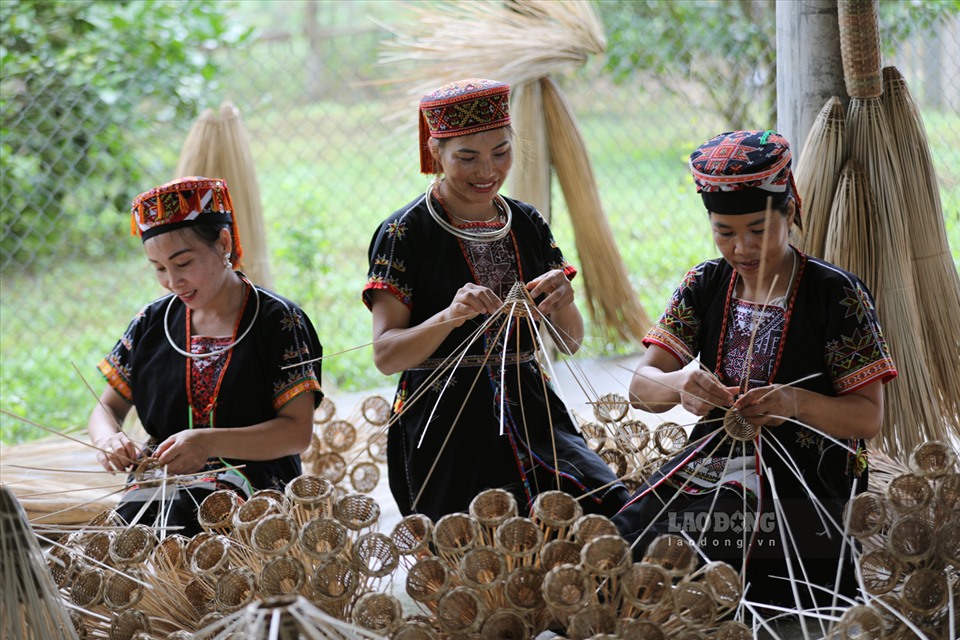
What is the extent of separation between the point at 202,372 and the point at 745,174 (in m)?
1.25

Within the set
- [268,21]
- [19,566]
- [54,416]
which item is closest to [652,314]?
[54,416]

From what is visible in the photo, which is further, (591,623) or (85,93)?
(85,93)

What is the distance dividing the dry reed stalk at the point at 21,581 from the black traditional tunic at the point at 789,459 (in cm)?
107

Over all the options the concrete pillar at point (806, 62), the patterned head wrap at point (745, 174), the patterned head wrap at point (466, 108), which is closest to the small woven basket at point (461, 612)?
the patterned head wrap at point (745, 174)

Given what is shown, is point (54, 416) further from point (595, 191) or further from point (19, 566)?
point (19, 566)

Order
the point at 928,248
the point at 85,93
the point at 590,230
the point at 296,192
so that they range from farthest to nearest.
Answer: the point at 296,192 → the point at 85,93 → the point at 590,230 → the point at 928,248

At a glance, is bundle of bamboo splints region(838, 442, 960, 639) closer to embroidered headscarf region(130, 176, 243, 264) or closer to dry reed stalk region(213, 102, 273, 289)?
embroidered headscarf region(130, 176, 243, 264)

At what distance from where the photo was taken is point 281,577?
1.67 metres

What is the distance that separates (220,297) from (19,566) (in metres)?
0.94

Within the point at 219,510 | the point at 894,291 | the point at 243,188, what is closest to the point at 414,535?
the point at 219,510

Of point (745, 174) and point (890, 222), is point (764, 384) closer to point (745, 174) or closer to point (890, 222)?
point (745, 174)

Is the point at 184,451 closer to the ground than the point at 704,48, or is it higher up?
closer to the ground

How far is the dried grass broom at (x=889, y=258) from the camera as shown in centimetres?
256

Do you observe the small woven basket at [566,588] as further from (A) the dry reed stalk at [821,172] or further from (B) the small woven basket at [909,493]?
(A) the dry reed stalk at [821,172]
